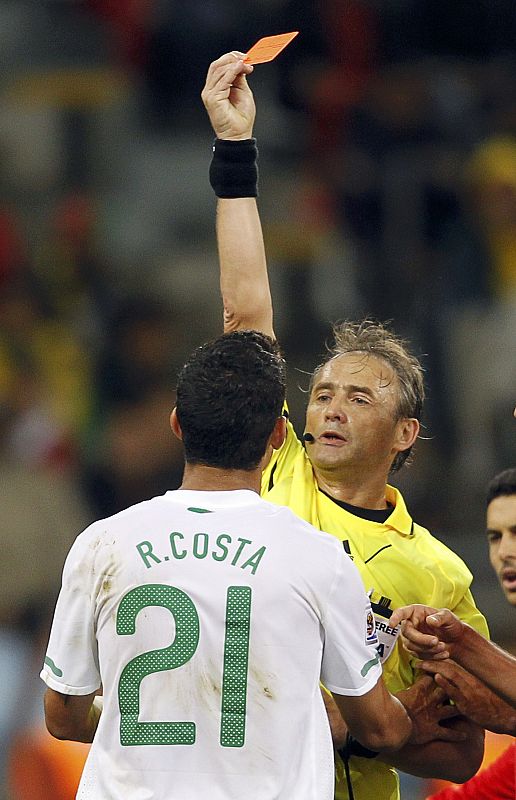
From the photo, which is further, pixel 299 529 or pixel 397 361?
pixel 397 361

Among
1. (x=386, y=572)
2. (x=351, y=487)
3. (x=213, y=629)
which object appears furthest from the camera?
(x=351, y=487)

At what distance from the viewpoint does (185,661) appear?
222 cm

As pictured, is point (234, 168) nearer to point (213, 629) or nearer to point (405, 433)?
point (405, 433)

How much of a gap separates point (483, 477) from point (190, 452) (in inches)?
220

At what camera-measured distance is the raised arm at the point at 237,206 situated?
10.9 feet

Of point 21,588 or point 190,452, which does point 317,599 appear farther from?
point 21,588

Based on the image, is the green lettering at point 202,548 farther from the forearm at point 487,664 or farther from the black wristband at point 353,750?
the black wristband at point 353,750

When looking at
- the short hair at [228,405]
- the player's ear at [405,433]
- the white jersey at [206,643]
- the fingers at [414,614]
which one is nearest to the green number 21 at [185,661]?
the white jersey at [206,643]

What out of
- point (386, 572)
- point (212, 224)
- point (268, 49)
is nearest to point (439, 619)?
point (386, 572)

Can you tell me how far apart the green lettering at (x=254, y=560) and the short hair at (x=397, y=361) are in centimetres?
116

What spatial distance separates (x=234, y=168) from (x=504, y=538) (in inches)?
55.9

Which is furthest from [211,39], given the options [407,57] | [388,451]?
[388,451]

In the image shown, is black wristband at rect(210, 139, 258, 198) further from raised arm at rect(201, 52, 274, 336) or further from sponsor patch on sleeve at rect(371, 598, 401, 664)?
sponsor patch on sleeve at rect(371, 598, 401, 664)

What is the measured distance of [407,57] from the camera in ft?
30.8
